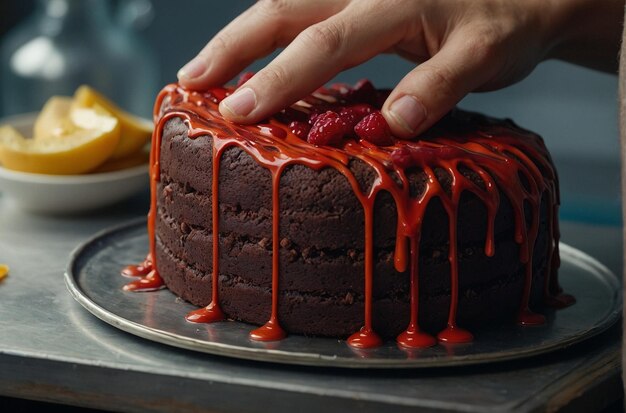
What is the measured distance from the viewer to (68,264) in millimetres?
2055

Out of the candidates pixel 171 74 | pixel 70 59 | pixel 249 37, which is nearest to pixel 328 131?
pixel 249 37

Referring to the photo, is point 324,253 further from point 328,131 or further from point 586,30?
point 586,30

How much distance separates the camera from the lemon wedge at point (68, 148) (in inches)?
99.8

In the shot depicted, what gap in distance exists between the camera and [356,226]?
1.67 meters

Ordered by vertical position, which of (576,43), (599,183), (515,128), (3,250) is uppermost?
(576,43)

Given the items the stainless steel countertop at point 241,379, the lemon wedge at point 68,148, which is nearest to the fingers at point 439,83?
the stainless steel countertop at point 241,379

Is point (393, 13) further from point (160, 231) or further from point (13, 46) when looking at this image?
point (13, 46)

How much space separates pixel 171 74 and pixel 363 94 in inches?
116

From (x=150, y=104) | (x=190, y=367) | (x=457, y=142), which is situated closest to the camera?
(x=190, y=367)

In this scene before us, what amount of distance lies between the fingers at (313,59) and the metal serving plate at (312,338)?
389mm

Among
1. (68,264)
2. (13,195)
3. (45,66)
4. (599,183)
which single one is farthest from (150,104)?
(68,264)

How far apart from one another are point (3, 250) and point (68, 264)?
0.34 metres

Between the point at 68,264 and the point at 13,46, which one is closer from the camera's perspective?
the point at 68,264

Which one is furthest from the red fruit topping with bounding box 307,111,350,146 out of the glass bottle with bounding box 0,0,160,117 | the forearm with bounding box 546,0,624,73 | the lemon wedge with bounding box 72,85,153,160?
the glass bottle with bounding box 0,0,160,117
